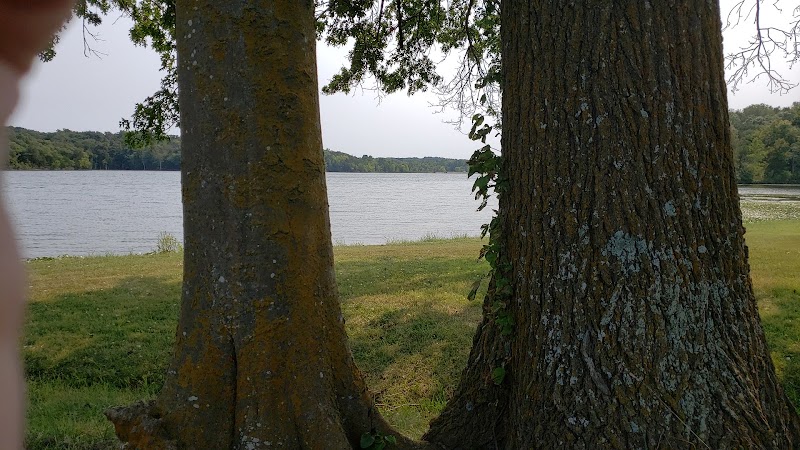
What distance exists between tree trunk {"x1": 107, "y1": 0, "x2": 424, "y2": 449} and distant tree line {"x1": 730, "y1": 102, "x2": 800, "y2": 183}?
Answer: 6487cm

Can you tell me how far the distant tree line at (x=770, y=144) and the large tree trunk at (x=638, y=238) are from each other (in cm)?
6384

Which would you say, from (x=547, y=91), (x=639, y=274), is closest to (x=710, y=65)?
(x=547, y=91)

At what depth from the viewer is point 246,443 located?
291 centimetres

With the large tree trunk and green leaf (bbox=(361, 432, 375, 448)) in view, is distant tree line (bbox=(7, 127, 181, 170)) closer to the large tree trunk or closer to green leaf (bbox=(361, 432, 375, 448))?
green leaf (bbox=(361, 432, 375, 448))

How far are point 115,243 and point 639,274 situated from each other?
961 inches

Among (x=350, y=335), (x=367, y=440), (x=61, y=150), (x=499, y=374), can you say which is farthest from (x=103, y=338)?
(x=61, y=150)

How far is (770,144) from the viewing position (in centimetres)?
6272

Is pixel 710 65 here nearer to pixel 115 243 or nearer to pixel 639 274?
pixel 639 274

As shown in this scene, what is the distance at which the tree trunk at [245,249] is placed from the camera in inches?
113

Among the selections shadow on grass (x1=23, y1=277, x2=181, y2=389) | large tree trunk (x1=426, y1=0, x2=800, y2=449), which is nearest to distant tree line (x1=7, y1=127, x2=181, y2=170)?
large tree trunk (x1=426, y1=0, x2=800, y2=449)

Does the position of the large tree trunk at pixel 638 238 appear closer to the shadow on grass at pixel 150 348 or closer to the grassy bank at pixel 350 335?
the shadow on grass at pixel 150 348

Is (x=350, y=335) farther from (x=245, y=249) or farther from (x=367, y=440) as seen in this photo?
(x=245, y=249)

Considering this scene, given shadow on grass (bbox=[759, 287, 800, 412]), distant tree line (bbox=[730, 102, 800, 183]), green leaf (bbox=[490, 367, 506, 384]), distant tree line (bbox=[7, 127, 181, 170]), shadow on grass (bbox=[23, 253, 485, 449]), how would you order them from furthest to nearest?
distant tree line (bbox=[730, 102, 800, 183]), shadow on grass (bbox=[759, 287, 800, 412]), shadow on grass (bbox=[23, 253, 485, 449]), green leaf (bbox=[490, 367, 506, 384]), distant tree line (bbox=[7, 127, 181, 170])

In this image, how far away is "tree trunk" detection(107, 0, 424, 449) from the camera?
2881mm
